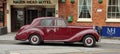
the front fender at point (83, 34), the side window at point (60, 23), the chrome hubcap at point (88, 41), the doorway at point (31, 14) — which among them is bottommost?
the chrome hubcap at point (88, 41)

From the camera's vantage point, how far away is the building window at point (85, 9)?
1065 inches

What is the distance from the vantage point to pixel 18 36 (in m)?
17.9

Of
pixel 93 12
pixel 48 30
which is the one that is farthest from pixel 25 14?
pixel 48 30

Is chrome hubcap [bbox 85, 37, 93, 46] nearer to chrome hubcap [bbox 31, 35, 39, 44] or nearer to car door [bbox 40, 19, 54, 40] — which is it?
car door [bbox 40, 19, 54, 40]

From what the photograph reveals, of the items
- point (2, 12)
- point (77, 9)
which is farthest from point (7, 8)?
point (77, 9)

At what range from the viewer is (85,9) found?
89.1ft

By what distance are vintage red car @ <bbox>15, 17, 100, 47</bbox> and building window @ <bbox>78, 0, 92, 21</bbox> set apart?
9.39 metres

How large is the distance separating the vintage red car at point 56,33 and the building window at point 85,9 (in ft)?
30.8

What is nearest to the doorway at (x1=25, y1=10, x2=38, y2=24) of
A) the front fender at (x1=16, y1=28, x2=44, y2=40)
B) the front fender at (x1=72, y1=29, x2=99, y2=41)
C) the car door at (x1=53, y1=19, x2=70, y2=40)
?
the front fender at (x1=16, y1=28, x2=44, y2=40)

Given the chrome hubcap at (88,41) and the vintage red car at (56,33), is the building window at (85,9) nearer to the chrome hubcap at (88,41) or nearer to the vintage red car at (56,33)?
the vintage red car at (56,33)

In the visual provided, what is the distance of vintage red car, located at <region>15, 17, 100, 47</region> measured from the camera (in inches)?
691

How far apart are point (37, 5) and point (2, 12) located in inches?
125

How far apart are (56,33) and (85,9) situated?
995cm

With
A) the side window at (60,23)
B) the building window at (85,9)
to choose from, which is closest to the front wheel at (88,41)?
the side window at (60,23)
